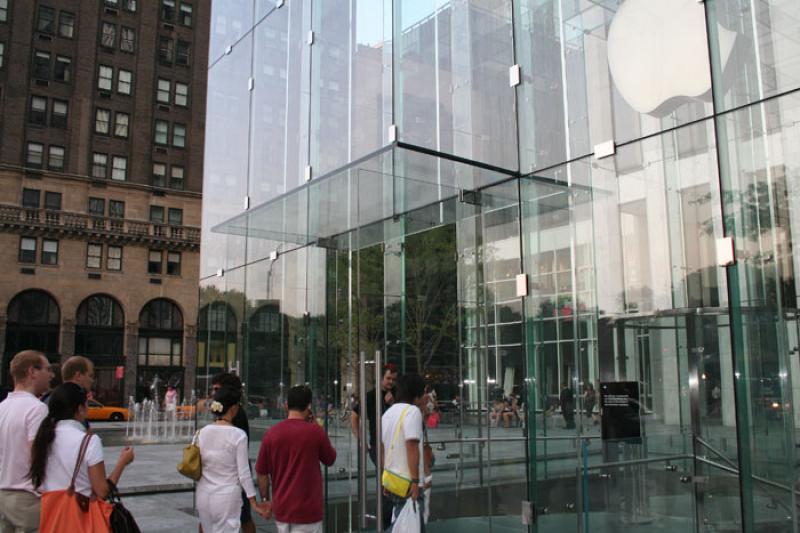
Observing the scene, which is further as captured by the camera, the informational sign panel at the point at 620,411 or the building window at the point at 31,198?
the building window at the point at 31,198

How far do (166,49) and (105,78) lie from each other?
5.64 meters

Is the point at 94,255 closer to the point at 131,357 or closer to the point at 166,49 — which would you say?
the point at 131,357

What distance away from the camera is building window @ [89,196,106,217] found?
51.5m

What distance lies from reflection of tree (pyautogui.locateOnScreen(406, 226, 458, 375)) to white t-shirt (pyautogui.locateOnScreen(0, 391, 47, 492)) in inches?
166

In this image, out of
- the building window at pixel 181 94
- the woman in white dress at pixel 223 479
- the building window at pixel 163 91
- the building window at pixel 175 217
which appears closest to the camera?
the woman in white dress at pixel 223 479

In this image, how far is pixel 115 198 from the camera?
52.7 m

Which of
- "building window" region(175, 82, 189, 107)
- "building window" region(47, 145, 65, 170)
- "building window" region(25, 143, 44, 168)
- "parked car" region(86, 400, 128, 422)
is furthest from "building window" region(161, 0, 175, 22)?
"parked car" region(86, 400, 128, 422)

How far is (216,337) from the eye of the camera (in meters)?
11.4

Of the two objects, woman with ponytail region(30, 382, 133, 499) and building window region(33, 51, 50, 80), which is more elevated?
building window region(33, 51, 50, 80)

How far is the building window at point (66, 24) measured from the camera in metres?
52.8

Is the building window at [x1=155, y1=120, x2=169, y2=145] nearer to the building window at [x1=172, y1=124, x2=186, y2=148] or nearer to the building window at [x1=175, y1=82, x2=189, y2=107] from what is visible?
the building window at [x1=172, y1=124, x2=186, y2=148]

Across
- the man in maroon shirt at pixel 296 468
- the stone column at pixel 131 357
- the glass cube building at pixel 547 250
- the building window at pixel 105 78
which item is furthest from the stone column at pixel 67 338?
the man in maroon shirt at pixel 296 468

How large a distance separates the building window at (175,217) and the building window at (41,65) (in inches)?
499

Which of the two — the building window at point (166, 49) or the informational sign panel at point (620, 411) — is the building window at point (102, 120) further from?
the informational sign panel at point (620, 411)
